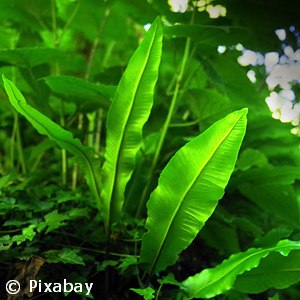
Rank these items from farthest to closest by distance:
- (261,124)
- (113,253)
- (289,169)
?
(261,124)
(289,169)
(113,253)

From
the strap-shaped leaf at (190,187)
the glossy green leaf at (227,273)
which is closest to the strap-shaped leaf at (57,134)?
the strap-shaped leaf at (190,187)

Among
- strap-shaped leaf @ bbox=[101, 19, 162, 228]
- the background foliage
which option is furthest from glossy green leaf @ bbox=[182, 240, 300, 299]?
strap-shaped leaf @ bbox=[101, 19, 162, 228]

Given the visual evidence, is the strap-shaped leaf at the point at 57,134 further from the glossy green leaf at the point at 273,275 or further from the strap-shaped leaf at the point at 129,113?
the glossy green leaf at the point at 273,275

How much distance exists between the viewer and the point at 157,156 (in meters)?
0.84

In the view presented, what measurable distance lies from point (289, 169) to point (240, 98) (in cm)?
29

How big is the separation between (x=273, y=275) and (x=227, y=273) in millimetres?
113

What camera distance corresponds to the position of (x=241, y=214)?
1.06 metres

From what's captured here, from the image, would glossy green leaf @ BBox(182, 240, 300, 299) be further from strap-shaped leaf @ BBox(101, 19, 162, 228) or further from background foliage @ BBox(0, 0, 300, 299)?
strap-shaped leaf @ BBox(101, 19, 162, 228)

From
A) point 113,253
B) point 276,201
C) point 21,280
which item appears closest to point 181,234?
point 113,253

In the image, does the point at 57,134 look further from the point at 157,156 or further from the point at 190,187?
the point at 157,156

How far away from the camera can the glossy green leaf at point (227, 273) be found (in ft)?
1.67

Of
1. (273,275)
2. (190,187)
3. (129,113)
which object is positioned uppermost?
(129,113)

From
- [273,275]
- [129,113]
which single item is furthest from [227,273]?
[129,113]

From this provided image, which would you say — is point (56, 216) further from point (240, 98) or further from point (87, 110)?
point (240, 98)
